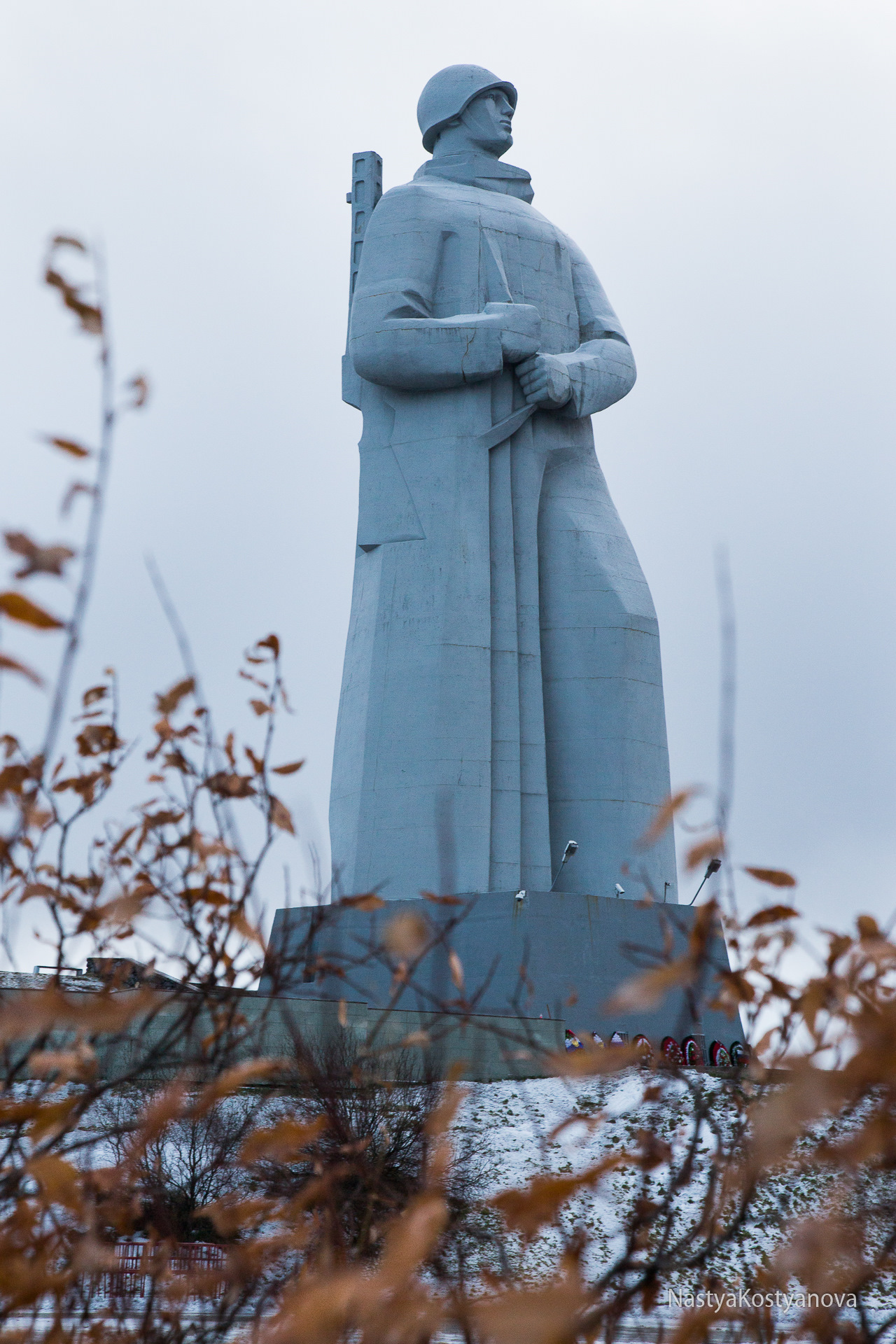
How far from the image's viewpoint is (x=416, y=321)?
15.1 m

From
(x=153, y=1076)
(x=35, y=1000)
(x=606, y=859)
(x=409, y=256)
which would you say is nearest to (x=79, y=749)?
(x=35, y=1000)

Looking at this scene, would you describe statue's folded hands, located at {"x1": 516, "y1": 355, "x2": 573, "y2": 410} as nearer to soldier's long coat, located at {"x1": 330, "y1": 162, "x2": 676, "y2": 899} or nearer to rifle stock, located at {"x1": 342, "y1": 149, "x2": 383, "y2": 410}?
soldier's long coat, located at {"x1": 330, "y1": 162, "x2": 676, "y2": 899}

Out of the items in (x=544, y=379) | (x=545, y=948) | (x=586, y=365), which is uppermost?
(x=586, y=365)

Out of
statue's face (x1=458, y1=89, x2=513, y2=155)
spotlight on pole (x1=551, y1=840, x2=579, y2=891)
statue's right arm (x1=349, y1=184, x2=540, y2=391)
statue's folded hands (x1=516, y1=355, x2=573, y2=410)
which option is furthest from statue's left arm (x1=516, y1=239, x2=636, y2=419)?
spotlight on pole (x1=551, y1=840, x2=579, y2=891)

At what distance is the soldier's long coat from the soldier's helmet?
2.79ft

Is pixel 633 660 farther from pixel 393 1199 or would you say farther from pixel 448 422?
pixel 393 1199

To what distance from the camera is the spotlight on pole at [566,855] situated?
1431 cm

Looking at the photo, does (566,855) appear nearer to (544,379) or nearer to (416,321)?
(544,379)

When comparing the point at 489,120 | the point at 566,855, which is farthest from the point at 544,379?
the point at 566,855

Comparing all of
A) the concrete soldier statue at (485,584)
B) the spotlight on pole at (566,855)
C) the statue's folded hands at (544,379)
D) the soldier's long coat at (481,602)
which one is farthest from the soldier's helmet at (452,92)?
the spotlight on pole at (566,855)

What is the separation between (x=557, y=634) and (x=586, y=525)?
1233mm

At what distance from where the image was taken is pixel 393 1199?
250 centimetres

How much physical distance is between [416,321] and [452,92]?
9.59 ft

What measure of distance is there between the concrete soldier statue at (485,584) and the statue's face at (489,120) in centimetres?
4
